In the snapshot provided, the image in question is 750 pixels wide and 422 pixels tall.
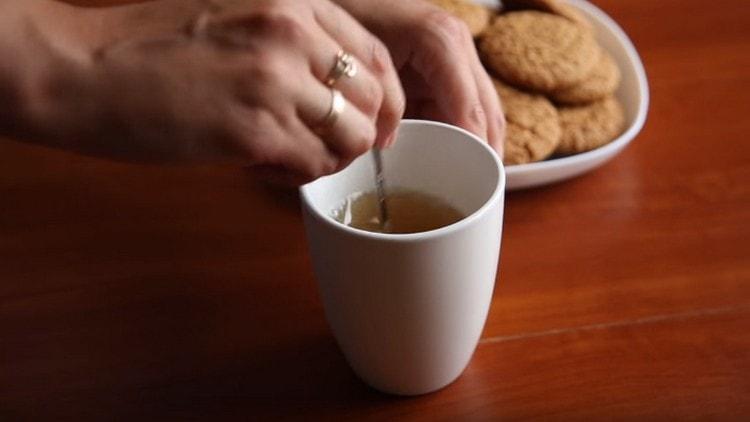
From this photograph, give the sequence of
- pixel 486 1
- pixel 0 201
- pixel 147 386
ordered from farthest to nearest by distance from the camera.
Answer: pixel 486 1 < pixel 0 201 < pixel 147 386

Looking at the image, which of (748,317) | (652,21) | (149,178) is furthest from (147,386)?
(652,21)

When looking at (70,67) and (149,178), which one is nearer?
(70,67)

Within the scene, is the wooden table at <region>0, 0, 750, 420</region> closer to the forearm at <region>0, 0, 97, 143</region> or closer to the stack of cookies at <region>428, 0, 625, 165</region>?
the stack of cookies at <region>428, 0, 625, 165</region>

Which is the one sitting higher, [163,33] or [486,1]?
[163,33]

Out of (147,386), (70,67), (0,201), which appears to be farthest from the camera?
(0,201)

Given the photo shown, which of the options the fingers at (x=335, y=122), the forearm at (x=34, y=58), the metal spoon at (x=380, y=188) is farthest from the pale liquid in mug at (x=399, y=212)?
the forearm at (x=34, y=58)

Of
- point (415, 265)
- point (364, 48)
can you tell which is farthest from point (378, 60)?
point (415, 265)

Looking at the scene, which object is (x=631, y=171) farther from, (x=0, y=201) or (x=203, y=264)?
(x=0, y=201)
